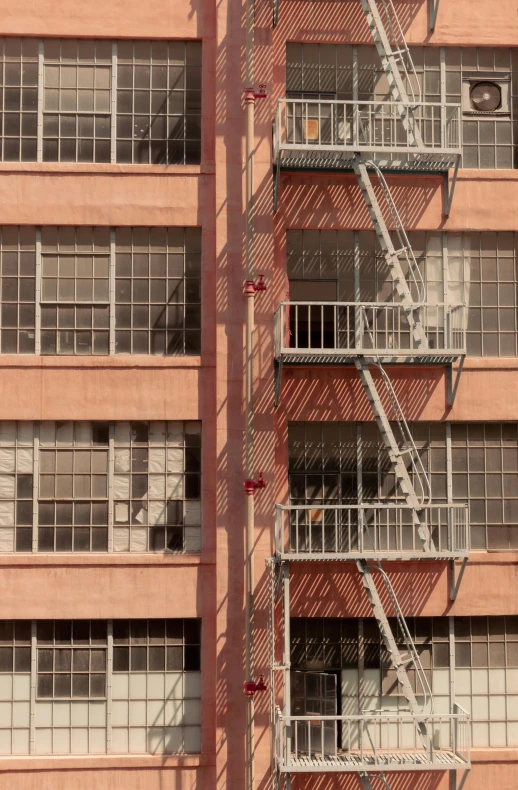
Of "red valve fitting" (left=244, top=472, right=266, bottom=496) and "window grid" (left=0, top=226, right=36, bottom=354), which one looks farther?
"window grid" (left=0, top=226, right=36, bottom=354)

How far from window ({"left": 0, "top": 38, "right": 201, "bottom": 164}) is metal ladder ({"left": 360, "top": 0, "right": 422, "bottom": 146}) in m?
3.79

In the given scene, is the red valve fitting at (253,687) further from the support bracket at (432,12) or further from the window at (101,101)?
the support bracket at (432,12)

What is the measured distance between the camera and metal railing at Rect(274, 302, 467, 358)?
20.2 metres

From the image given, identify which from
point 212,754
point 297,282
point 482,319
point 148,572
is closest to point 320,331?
point 297,282

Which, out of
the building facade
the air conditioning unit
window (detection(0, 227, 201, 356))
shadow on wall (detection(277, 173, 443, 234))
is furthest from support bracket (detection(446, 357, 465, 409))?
the air conditioning unit

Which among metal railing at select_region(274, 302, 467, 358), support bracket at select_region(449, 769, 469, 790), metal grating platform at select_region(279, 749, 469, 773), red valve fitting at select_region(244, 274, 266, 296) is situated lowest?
support bracket at select_region(449, 769, 469, 790)

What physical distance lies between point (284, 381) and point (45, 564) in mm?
5993

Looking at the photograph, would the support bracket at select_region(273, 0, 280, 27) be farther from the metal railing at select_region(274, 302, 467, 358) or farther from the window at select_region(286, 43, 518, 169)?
the metal railing at select_region(274, 302, 467, 358)

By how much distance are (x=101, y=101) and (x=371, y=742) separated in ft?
45.4

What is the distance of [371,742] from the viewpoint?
18.4 m

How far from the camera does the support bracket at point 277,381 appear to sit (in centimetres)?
2020

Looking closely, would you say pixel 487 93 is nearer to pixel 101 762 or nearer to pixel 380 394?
pixel 380 394

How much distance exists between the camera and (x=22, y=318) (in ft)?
69.4

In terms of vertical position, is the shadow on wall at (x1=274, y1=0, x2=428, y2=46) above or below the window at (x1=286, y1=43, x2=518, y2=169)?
above
